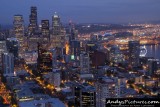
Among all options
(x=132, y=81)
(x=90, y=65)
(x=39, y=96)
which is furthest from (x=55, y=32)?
(x=39, y=96)

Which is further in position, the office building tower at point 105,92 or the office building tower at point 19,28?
the office building tower at point 19,28

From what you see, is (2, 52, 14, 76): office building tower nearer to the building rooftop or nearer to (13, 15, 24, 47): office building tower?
the building rooftop

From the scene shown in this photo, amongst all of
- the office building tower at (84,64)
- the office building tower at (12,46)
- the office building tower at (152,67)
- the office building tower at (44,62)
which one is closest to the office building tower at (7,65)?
the office building tower at (44,62)

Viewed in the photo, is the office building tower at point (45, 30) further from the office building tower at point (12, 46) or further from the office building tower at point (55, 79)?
the office building tower at point (55, 79)

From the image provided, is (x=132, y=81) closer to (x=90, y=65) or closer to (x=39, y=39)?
(x=90, y=65)

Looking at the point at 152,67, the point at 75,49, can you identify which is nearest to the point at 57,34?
the point at 75,49

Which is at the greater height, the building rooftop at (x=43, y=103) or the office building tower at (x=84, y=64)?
the office building tower at (x=84, y=64)
